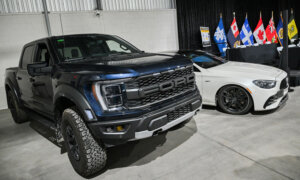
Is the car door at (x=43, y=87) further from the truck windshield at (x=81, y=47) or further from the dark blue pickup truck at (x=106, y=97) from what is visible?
the truck windshield at (x=81, y=47)

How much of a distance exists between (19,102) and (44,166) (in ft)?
5.91

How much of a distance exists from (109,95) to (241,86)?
2578mm

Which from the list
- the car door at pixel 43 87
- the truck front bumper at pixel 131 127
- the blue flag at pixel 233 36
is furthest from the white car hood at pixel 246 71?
the blue flag at pixel 233 36

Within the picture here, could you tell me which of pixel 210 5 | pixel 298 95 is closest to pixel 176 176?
pixel 298 95

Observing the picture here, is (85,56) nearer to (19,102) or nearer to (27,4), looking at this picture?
(19,102)

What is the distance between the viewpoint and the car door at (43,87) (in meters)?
2.78

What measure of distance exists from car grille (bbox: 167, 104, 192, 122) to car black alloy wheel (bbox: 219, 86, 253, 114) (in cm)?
168

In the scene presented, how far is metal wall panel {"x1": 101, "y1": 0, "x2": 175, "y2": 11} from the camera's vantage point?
297 inches

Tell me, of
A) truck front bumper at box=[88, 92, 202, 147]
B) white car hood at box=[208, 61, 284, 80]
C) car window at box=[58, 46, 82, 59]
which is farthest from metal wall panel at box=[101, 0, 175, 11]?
truck front bumper at box=[88, 92, 202, 147]

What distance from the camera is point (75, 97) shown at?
213 cm

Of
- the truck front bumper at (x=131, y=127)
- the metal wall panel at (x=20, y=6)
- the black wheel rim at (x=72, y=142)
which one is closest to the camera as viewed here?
the truck front bumper at (x=131, y=127)

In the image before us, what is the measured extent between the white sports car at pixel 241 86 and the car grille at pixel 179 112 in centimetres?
165

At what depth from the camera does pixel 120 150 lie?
9.73ft

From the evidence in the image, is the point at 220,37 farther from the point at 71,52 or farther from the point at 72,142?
the point at 72,142
